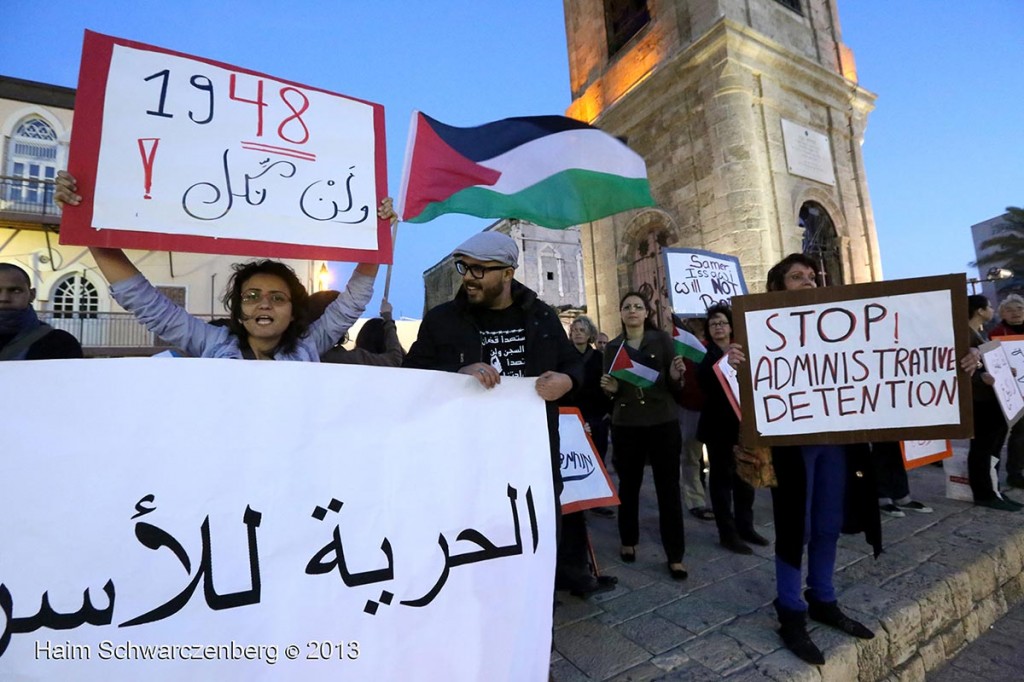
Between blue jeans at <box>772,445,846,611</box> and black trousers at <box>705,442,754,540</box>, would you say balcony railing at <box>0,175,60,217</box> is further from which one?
blue jeans at <box>772,445,846,611</box>

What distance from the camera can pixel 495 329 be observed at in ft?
7.02

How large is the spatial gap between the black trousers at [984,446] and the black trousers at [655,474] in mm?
3083

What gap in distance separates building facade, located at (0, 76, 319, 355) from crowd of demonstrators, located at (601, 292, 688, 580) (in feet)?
38.3

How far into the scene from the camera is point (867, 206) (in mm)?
9625

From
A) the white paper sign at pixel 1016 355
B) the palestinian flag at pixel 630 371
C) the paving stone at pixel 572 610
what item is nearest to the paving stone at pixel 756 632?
the paving stone at pixel 572 610

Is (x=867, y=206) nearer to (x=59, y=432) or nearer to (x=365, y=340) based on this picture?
(x=365, y=340)

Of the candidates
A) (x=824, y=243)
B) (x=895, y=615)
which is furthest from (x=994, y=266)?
(x=895, y=615)

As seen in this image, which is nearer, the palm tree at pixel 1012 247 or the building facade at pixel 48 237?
the building facade at pixel 48 237

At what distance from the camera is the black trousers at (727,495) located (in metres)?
3.40

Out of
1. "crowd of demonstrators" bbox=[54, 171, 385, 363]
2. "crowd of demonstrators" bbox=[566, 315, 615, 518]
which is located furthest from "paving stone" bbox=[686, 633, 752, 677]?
"crowd of demonstrators" bbox=[54, 171, 385, 363]

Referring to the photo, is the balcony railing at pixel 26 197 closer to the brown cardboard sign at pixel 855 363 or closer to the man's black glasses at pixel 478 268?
the man's black glasses at pixel 478 268

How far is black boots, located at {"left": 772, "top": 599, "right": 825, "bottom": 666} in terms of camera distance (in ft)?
6.44

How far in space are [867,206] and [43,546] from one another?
1252 cm

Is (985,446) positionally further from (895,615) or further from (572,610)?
(572,610)
